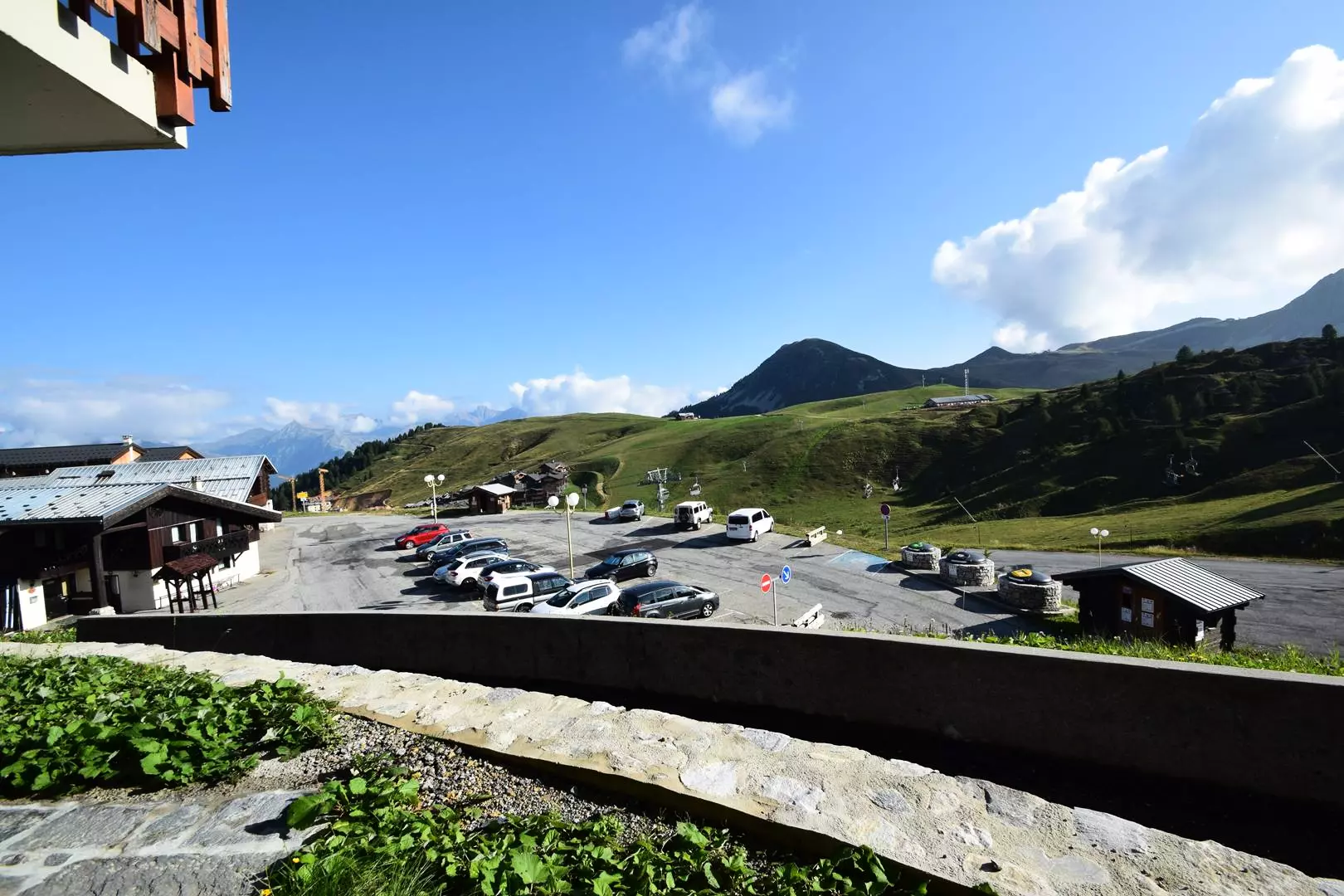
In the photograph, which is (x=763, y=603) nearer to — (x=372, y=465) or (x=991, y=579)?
(x=991, y=579)

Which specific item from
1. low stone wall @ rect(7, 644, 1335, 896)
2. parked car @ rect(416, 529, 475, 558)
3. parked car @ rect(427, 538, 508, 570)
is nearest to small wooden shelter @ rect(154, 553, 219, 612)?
parked car @ rect(427, 538, 508, 570)

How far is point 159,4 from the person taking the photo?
329 cm

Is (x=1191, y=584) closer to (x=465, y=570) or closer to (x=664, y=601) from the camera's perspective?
(x=664, y=601)

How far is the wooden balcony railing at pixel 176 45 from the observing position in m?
3.13

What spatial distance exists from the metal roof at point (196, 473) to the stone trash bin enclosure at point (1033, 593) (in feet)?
146

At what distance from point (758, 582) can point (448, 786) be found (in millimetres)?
27481

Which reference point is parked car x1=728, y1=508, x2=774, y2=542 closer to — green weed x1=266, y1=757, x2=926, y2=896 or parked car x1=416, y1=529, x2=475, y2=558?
parked car x1=416, y1=529, x2=475, y2=558

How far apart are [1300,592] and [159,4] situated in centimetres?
4500

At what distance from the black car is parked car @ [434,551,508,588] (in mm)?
9718

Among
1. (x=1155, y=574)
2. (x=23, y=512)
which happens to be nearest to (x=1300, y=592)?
(x=1155, y=574)

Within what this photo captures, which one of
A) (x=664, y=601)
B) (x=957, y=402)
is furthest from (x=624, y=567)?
(x=957, y=402)

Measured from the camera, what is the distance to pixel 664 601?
920 inches

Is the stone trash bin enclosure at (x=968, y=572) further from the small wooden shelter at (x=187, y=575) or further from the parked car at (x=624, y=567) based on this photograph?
the small wooden shelter at (x=187, y=575)

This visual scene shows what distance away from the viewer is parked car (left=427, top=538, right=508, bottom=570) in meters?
34.2
